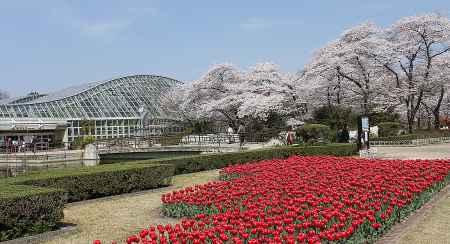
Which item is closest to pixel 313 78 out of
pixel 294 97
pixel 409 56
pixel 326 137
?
pixel 294 97

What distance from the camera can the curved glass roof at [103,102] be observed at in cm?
4516

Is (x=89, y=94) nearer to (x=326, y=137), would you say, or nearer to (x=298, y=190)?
(x=326, y=137)

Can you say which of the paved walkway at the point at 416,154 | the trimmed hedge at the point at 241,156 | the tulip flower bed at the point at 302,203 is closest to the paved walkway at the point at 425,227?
the tulip flower bed at the point at 302,203

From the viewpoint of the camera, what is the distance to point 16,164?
90.2 ft

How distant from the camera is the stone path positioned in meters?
7.78

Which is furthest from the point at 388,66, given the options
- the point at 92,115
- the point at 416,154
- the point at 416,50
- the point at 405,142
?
the point at 92,115

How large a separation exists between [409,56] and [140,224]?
3330 centimetres

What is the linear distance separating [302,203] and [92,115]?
42089 millimetres

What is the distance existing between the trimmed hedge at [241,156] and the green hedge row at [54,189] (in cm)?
193

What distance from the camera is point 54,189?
8.35m

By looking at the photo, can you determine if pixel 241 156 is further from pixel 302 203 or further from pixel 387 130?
pixel 387 130

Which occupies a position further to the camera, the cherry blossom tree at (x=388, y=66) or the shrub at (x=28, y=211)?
the cherry blossom tree at (x=388, y=66)

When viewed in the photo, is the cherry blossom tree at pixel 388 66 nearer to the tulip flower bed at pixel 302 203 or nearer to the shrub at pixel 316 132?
the shrub at pixel 316 132

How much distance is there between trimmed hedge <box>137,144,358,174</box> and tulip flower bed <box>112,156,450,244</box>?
10.6ft
